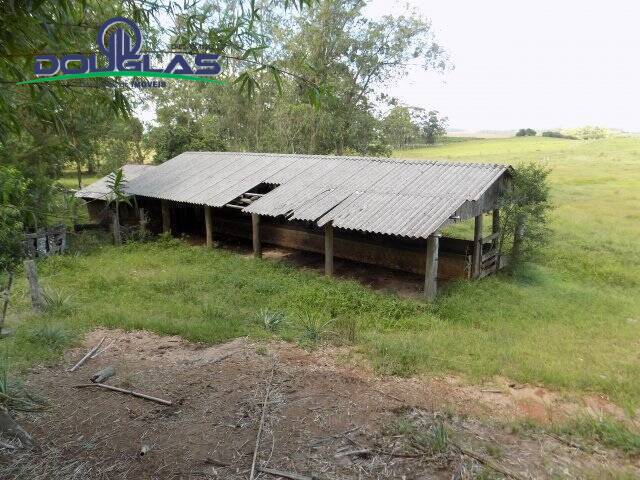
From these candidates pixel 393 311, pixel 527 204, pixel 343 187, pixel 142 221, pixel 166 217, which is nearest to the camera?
pixel 393 311

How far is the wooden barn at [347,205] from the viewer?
12070 mm

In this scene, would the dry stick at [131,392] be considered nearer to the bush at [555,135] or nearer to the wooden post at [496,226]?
the wooden post at [496,226]

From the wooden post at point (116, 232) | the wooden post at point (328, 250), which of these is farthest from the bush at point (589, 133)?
the wooden post at point (116, 232)

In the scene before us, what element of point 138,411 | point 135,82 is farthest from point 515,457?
point 135,82

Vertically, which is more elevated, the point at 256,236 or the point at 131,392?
the point at 131,392

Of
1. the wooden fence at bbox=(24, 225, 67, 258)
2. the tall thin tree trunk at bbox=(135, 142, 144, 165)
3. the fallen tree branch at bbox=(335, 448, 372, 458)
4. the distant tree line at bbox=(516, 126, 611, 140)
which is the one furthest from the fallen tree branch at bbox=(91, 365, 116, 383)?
the distant tree line at bbox=(516, 126, 611, 140)

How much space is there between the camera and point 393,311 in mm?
A: 10539

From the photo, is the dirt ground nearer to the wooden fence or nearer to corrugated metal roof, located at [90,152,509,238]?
corrugated metal roof, located at [90,152,509,238]

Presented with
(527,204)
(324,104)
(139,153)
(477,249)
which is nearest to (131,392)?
(477,249)

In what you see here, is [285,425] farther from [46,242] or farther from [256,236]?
[46,242]

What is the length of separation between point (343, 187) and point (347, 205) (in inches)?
57.1

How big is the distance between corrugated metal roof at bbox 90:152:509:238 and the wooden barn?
0.03 m

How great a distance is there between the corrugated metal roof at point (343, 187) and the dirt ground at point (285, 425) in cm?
552

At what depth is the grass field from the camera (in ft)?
23.3
